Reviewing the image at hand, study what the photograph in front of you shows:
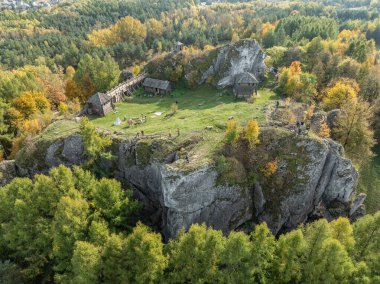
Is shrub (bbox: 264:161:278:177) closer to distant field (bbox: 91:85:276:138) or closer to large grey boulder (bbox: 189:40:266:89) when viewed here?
distant field (bbox: 91:85:276:138)

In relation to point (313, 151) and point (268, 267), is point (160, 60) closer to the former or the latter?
point (313, 151)

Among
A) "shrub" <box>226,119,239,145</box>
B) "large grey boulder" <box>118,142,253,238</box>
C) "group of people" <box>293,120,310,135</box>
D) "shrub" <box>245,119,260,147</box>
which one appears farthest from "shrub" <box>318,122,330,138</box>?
"large grey boulder" <box>118,142,253,238</box>

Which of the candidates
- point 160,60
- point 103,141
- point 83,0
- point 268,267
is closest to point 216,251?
point 268,267

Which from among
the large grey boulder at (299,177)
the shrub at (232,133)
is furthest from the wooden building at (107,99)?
the large grey boulder at (299,177)

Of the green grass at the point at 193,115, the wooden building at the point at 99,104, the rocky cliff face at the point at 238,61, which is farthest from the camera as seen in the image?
the rocky cliff face at the point at 238,61

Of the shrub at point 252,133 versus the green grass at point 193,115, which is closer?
the shrub at point 252,133

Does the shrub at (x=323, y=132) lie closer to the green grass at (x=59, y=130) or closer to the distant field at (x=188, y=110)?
the distant field at (x=188, y=110)
